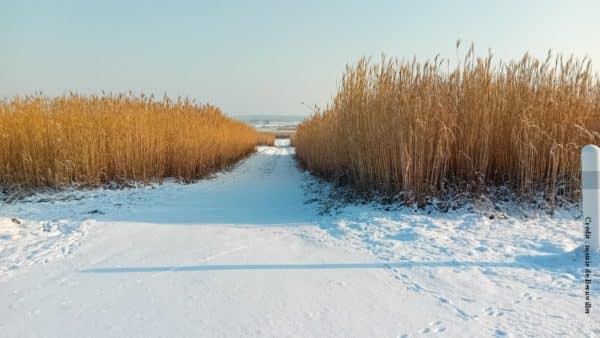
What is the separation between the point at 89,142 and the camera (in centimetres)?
765

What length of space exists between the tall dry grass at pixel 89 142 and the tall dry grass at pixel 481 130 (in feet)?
16.6

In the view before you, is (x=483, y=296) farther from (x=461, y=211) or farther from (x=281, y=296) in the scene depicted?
(x=461, y=211)

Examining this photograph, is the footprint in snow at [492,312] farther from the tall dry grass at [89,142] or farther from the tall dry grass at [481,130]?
the tall dry grass at [89,142]

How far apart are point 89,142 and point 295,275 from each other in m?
6.21

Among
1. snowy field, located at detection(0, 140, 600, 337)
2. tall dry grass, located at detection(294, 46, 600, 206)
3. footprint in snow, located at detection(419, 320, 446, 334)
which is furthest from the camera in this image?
tall dry grass, located at detection(294, 46, 600, 206)

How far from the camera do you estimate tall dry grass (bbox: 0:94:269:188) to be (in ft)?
24.7

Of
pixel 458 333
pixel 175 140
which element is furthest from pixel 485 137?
pixel 175 140

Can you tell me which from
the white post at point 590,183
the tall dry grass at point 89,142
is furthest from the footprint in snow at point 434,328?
the tall dry grass at point 89,142

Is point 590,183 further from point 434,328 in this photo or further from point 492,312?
point 434,328

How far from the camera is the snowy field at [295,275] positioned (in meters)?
2.26

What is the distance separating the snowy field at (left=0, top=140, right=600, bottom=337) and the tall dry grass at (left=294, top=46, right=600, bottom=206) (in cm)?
55

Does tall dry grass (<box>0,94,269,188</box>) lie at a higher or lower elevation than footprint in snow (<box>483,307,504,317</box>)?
higher

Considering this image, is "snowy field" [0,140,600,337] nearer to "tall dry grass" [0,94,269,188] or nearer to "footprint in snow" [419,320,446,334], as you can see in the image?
"footprint in snow" [419,320,446,334]

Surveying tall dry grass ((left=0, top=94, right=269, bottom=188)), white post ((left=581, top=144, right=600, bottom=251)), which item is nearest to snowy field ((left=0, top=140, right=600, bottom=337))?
white post ((left=581, top=144, right=600, bottom=251))
